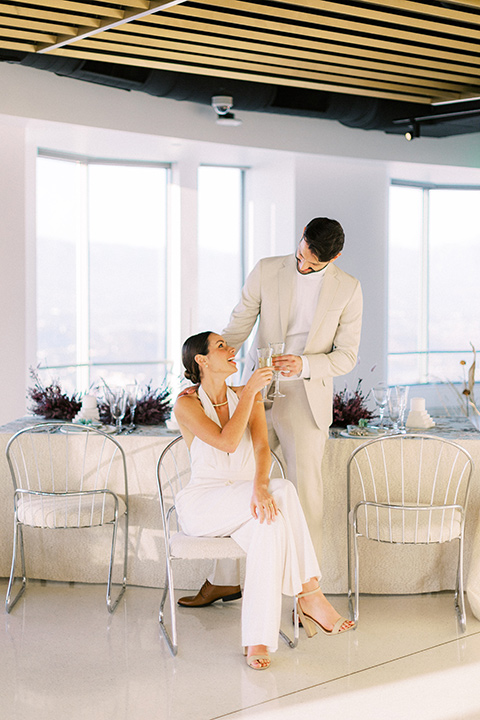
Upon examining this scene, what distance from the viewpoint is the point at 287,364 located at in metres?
3.47

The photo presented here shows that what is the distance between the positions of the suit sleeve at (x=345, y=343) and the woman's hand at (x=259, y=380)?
1.09ft

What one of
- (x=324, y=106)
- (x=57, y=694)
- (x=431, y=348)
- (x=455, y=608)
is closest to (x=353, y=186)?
(x=324, y=106)

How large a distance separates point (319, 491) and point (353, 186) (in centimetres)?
436

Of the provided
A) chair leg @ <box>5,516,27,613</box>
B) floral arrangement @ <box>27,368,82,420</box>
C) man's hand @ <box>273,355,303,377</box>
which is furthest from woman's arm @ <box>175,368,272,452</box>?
floral arrangement @ <box>27,368,82,420</box>

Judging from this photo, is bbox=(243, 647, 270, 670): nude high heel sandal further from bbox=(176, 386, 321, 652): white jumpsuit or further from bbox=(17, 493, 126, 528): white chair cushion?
bbox=(17, 493, 126, 528): white chair cushion

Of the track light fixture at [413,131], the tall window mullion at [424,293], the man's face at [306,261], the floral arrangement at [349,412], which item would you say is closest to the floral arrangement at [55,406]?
the floral arrangement at [349,412]

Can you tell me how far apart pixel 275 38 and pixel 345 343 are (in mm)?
1782

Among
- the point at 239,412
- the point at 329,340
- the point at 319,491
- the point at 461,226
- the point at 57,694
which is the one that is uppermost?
the point at 461,226

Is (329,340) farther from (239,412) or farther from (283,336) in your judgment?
(239,412)

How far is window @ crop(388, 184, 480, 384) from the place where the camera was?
867 cm

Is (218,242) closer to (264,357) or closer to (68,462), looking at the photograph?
(68,462)

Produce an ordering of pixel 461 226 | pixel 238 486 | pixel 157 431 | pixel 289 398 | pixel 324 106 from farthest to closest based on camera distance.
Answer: pixel 461 226, pixel 324 106, pixel 157 431, pixel 289 398, pixel 238 486

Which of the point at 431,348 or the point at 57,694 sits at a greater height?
the point at 431,348

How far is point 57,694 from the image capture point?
2.89 metres
